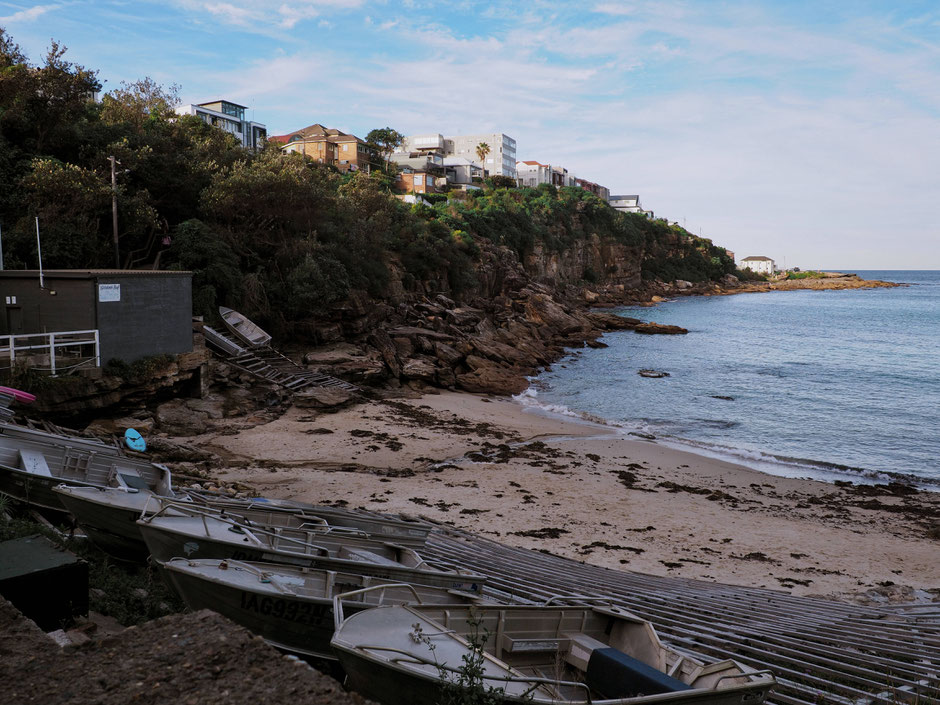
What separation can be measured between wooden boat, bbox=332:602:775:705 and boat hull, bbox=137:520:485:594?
1.96 meters

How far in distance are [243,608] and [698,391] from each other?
32.4 meters

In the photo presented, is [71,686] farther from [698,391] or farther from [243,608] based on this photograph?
[698,391]

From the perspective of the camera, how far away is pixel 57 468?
36.6 ft

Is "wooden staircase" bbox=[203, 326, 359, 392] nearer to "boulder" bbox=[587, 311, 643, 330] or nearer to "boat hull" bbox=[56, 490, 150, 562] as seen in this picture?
"boat hull" bbox=[56, 490, 150, 562]

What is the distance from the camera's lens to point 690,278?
116938 mm

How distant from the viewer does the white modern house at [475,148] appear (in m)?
122

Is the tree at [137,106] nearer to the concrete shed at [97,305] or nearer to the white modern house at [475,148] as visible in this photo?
the concrete shed at [97,305]

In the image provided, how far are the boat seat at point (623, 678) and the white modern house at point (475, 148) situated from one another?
11883 centimetres

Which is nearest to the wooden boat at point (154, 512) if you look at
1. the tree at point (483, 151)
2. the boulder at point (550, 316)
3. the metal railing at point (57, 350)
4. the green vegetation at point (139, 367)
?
the metal railing at point (57, 350)

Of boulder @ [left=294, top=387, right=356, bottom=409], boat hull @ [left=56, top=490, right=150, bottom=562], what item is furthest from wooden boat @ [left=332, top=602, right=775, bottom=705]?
boulder @ [left=294, top=387, right=356, bottom=409]

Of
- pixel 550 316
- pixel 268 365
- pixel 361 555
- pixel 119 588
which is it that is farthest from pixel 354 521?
pixel 550 316

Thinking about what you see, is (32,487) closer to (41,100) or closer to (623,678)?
(623,678)

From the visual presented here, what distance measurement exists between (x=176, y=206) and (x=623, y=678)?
31137 mm

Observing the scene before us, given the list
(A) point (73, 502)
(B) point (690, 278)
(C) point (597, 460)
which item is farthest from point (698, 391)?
(B) point (690, 278)
